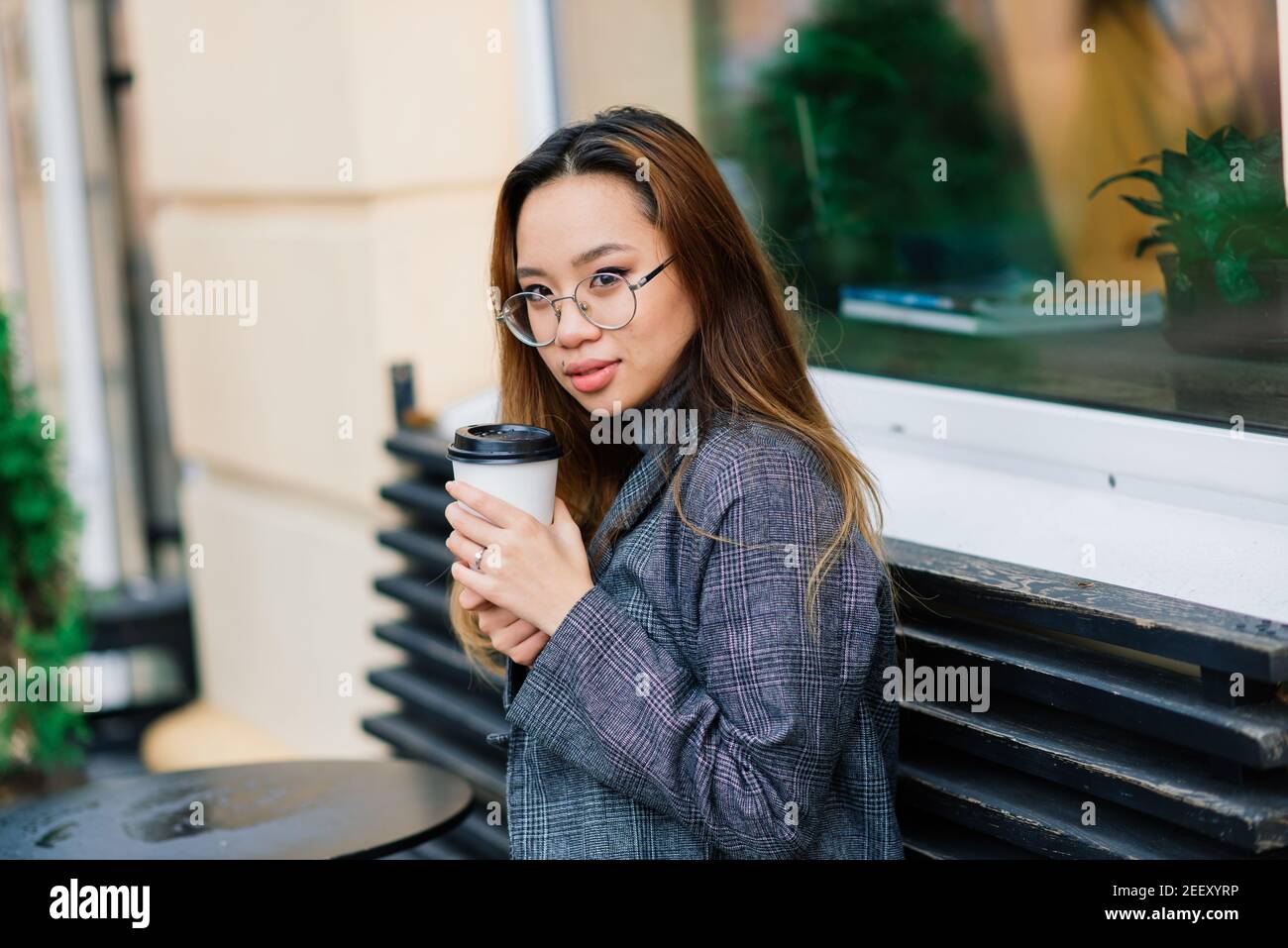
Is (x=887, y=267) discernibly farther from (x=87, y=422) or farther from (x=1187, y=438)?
(x=87, y=422)

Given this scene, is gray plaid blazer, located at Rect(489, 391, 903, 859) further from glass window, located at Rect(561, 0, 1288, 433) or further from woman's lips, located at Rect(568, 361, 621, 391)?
glass window, located at Rect(561, 0, 1288, 433)

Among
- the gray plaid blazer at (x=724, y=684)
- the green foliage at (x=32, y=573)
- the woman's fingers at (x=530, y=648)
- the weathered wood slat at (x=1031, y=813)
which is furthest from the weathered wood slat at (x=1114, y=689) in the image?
the green foliage at (x=32, y=573)

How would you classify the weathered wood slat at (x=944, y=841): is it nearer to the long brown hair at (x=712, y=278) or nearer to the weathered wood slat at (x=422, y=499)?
the long brown hair at (x=712, y=278)

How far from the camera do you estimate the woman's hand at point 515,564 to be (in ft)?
5.52

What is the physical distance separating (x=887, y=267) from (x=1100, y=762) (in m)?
1.23

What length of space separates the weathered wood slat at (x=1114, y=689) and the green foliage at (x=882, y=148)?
2.55ft

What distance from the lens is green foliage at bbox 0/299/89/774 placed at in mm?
4121

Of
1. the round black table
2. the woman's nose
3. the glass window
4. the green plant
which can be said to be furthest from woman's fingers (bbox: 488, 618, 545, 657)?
the green plant

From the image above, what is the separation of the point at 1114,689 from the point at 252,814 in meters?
1.25

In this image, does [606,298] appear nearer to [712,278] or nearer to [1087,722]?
[712,278]

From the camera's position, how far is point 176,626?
4750 mm

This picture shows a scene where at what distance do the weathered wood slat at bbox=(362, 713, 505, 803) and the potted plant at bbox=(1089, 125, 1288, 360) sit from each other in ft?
5.10

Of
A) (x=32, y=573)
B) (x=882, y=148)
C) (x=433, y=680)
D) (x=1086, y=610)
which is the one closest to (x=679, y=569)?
(x=1086, y=610)
